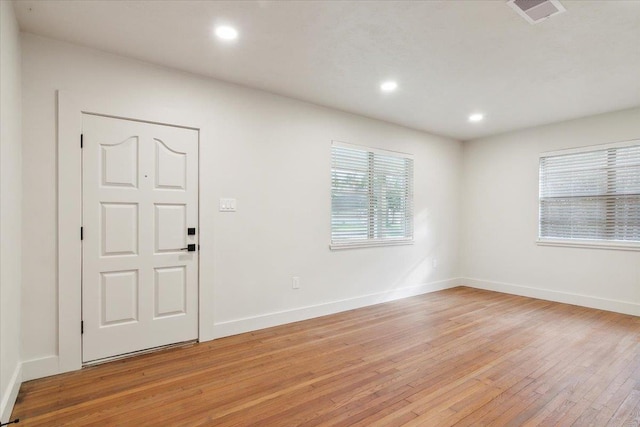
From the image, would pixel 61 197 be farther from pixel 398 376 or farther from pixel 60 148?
pixel 398 376

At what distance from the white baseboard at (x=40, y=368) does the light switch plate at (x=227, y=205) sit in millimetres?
1815

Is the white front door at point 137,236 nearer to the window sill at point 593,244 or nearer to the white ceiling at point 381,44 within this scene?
the white ceiling at point 381,44

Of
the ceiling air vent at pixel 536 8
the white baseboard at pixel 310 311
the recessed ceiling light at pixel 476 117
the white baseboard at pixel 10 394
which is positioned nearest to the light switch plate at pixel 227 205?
the white baseboard at pixel 310 311

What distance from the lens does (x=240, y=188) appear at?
3559mm

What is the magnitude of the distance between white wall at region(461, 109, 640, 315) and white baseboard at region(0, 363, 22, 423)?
20.0ft

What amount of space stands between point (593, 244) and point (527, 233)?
84 cm

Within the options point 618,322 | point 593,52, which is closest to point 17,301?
point 593,52

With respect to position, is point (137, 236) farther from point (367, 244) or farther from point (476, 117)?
point (476, 117)

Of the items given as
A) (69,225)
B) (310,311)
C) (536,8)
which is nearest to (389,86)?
(536,8)

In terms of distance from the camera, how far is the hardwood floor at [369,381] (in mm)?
2084

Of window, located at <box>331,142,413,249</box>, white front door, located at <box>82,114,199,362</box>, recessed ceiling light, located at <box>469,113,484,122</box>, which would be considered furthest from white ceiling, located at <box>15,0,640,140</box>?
window, located at <box>331,142,413,249</box>

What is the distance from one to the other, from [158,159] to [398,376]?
281cm

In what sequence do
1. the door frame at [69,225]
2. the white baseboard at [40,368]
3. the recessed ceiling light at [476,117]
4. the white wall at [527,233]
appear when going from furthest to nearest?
the recessed ceiling light at [476,117] < the white wall at [527,233] < the door frame at [69,225] < the white baseboard at [40,368]

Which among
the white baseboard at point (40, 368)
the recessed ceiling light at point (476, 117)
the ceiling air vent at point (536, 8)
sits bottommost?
the white baseboard at point (40, 368)
